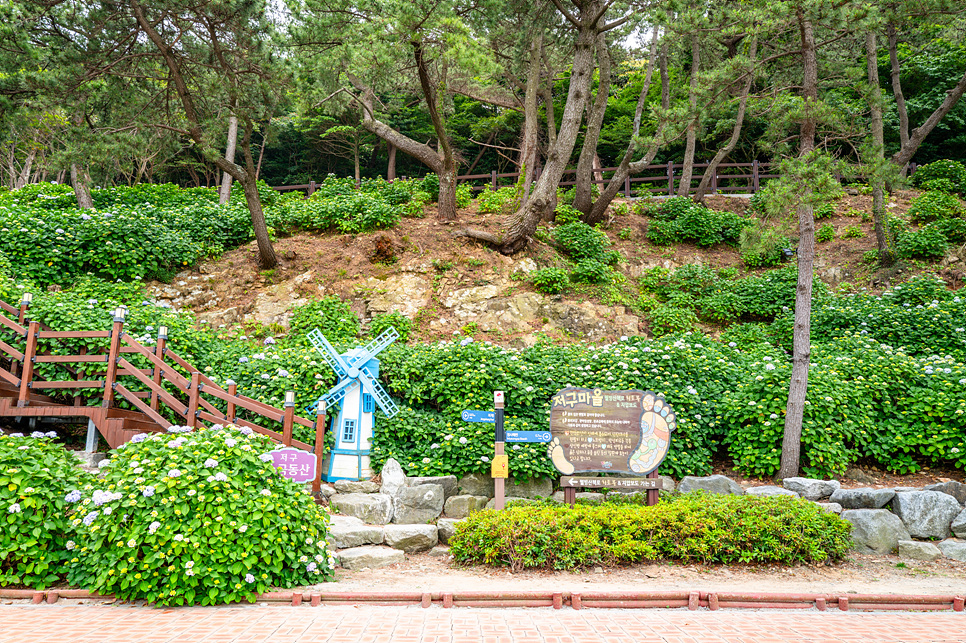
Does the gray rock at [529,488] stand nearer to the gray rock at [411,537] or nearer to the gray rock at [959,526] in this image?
the gray rock at [411,537]

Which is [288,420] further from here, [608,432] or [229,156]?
[229,156]

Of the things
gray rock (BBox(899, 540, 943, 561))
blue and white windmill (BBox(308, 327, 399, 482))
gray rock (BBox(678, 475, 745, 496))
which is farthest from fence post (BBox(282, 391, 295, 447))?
gray rock (BBox(899, 540, 943, 561))

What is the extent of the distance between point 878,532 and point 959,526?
3.38 feet

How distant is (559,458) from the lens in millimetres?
7594

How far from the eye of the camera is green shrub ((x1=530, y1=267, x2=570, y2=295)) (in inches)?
533

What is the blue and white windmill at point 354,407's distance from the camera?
27.6 ft

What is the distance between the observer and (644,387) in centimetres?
927

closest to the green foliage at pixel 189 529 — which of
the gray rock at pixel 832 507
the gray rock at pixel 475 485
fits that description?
the gray rock at pixel 475 485

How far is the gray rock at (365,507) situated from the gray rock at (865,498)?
6.06 m

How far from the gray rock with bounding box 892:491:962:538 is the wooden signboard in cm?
312

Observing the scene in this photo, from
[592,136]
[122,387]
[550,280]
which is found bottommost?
[122,387]

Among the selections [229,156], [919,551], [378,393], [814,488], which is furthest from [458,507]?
[229,156]

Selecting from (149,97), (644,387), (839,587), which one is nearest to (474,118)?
(149,97)

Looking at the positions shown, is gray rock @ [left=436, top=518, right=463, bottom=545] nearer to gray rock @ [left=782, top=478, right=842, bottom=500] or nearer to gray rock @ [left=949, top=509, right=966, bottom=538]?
gray rock @ [left=782, top=478, right=842, bottom=500]
